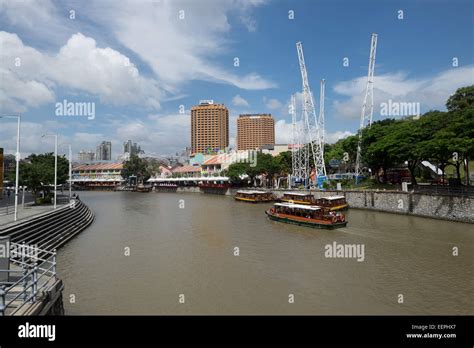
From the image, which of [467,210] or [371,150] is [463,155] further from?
[371,150]

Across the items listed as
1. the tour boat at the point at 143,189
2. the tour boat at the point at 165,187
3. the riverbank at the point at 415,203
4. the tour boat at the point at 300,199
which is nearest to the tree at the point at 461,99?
the riverbank at the point at 415,203

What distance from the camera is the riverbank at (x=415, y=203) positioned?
35750mm

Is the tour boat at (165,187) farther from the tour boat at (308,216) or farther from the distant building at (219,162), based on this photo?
the tour boat at (308,216)

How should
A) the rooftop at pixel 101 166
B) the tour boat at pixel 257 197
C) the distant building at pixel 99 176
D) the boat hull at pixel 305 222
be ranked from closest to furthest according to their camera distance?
A: the boat hull at pixel 305 222 < the tour boat at pixel 257 197 < the distant building at pixel 99 176 < the rooftop at pixel 101 166

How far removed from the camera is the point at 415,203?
4241 cm

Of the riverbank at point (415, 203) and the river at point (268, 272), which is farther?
the riverbank at point (415, 203)

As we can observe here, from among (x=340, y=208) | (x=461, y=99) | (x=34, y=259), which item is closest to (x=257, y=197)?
(x=340, y=208)

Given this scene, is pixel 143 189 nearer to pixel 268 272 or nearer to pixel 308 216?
pixel 308 216

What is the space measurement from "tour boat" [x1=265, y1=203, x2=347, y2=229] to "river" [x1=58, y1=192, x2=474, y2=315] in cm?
104

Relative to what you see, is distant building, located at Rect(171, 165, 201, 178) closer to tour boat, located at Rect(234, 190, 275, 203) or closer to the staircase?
tour boat, located at Rect(234, 190, 275, 203)

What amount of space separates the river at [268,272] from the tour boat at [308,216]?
1042mm
